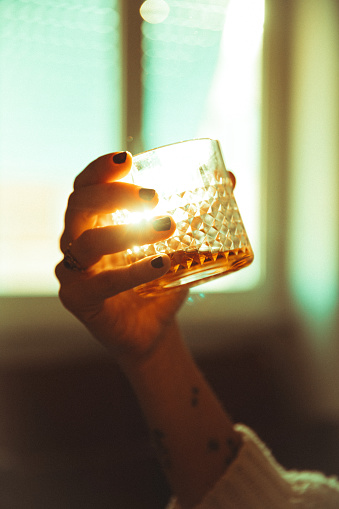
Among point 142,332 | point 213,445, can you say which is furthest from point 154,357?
point 213,445

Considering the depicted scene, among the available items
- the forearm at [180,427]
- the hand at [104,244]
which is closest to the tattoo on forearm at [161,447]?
the forearm at [180,427]

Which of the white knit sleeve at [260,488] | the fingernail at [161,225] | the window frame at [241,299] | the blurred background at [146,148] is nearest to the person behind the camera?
the fingernail at [161,225]

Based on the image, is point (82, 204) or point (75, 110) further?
point (75, 110)

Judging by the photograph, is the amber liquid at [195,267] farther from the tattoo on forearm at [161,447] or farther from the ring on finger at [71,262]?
the tattoo on forearm at [161,447]

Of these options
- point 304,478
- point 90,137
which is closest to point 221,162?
point 304,478

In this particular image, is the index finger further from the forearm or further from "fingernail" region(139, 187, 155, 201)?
the forearm

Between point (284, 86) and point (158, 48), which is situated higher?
point (158, 48)

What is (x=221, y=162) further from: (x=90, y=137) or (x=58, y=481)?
(x=90, y=137)
